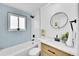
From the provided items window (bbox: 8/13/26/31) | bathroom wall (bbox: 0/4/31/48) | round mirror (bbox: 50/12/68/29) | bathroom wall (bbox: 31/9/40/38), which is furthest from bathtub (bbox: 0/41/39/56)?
round mirror (bbox: 50/12/68/29)

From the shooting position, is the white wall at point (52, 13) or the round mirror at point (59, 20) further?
the round mirror at point (59, 20)

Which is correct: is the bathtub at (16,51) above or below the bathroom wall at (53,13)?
below

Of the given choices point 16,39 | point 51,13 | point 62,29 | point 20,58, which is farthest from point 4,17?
point 20,58

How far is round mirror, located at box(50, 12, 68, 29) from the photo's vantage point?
1.50m

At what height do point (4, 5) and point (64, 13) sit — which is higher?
point (4, 5)

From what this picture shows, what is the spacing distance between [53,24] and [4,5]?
4.64 feet

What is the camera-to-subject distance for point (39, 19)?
96.6 inches

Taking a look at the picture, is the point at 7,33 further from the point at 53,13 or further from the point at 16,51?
the point at 53,13

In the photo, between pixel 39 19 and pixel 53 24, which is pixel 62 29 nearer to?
pixel 53 24

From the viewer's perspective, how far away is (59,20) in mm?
1640

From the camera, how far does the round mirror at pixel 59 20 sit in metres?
1.50

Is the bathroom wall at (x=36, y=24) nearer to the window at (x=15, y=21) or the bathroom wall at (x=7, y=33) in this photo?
the bathroom wall at (x=7, y=33)

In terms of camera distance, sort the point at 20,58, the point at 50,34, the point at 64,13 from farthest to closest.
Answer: the point at 50,34
the point at 64,13
the point at 20,58

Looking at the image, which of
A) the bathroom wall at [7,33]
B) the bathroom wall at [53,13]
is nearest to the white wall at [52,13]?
the bathroom wall at [53,13]
